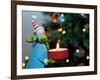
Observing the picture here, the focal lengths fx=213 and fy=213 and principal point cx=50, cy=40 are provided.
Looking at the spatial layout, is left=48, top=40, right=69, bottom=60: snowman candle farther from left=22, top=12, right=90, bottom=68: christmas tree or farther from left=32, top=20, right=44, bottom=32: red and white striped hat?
left=32, top=20, right=44, bottom=32: red and white striped hat

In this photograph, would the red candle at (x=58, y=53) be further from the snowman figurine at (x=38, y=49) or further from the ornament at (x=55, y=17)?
the ornament at (x=55, y=17)

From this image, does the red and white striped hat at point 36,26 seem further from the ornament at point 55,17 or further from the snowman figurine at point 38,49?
the ornament at point 55,17

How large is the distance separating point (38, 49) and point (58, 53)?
0.19 m

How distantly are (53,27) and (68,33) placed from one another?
0.51 ft

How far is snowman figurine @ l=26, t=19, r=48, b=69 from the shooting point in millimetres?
1852

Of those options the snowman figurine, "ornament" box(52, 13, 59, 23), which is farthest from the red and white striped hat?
"ornament" box(52, 13, 59, 23)

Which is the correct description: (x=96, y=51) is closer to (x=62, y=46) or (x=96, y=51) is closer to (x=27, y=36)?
(x=62, y=46)

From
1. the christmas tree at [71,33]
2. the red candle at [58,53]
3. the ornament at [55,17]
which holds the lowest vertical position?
the red candle at [58,53]

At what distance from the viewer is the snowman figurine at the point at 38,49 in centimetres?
185

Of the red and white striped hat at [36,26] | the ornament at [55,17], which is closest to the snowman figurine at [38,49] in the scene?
the red and white striped hat at [36,26]

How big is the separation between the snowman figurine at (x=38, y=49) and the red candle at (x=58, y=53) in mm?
47

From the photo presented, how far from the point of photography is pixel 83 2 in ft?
6.57

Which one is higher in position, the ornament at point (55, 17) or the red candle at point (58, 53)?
the ornament at point (55, 17)

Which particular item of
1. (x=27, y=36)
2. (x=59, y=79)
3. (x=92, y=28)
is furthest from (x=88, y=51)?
(x=27, y=36)
